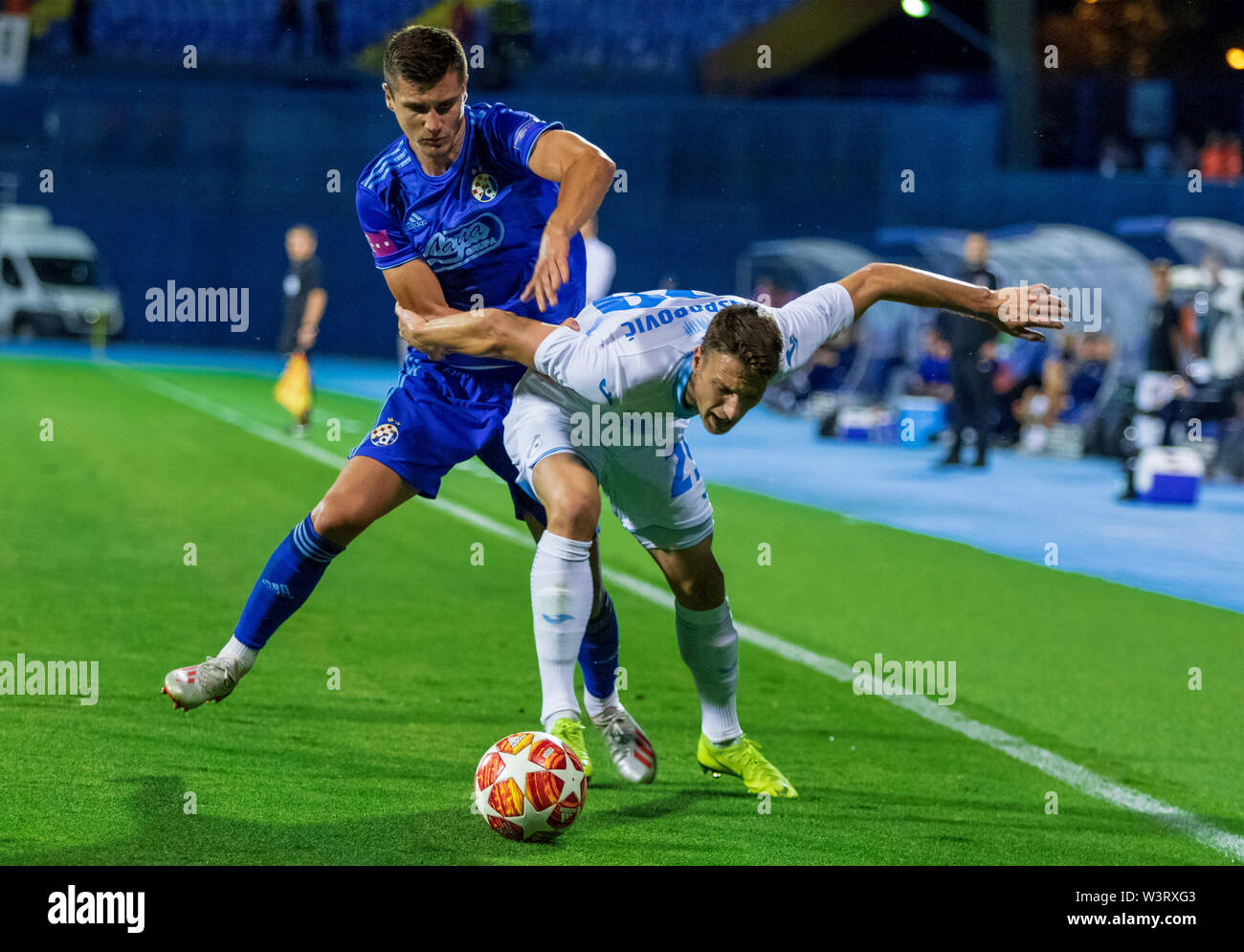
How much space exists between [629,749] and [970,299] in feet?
5.98

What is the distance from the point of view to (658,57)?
37.2 m

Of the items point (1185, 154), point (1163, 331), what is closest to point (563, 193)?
point (1163, 331)

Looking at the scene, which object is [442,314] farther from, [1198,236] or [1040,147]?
[1040,147]

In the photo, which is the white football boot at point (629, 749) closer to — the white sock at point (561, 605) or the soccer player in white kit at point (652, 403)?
the soccer player in white kit at point (652, 403)

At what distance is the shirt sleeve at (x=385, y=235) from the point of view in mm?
5375

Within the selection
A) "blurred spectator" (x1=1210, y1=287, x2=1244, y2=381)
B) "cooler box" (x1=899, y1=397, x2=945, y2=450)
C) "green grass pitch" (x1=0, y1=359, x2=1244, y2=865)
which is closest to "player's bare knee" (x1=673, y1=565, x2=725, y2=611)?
"green grass pitch" (x1=0, y1=359, x2=1244, y2=865)

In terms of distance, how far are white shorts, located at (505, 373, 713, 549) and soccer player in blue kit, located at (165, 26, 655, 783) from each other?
0.83 feet

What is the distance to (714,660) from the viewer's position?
17.6 ft

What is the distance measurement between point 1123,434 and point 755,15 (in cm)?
2053

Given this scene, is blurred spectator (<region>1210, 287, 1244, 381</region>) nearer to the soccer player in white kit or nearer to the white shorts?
the soccer player in white kit

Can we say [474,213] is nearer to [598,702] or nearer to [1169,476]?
[598,702]

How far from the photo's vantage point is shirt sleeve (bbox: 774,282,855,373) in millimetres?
4781

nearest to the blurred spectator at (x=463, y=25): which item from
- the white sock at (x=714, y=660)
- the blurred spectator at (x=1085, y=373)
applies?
the blurred spectator at (x=1085, y=373)

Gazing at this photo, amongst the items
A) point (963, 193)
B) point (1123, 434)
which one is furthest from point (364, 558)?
point (963, 193)
